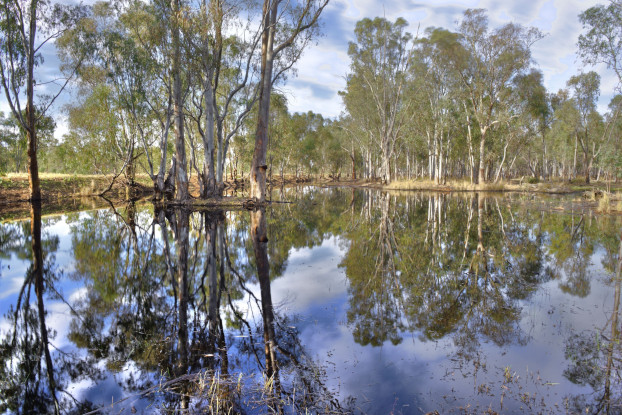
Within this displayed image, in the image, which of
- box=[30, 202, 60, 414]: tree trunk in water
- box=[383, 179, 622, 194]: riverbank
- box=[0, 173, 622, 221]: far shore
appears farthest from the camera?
box=[383, 179, 622, 194]: riverbank

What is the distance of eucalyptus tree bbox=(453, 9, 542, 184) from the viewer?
29.8 m

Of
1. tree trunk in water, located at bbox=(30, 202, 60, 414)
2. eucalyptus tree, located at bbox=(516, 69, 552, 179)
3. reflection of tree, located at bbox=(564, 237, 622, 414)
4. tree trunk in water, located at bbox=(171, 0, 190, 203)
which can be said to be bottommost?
tree trunk in water, located at bbox=(30, 202, 60, 414)

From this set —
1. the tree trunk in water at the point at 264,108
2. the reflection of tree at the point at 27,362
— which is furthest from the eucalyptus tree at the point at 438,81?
the reflection of tree at the point at 27,362

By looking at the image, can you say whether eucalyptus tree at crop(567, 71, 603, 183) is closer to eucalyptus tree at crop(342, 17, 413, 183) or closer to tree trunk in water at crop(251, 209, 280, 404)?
eucalyptus tree at crop(342, 17, 413, 183)

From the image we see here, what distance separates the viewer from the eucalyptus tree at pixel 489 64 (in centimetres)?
2980

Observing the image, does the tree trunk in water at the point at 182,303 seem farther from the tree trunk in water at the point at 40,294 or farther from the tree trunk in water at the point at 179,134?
the tree trunk in water at the point at 179,134

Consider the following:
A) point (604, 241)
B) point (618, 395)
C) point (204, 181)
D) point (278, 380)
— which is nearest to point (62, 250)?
point (278, 380)

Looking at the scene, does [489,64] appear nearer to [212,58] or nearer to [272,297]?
[212,58]

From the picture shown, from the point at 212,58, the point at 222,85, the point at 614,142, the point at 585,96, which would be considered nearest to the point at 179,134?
the point at 212,58

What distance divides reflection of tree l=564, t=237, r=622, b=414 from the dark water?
0.06 feet

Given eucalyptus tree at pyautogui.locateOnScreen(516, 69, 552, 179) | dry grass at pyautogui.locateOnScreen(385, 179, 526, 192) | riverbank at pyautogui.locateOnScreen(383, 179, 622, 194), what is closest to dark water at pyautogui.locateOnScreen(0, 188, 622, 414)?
riverbank at pyautogui.locateOnScreen(383, 179, 622, 194)

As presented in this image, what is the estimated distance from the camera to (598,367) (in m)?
3.41

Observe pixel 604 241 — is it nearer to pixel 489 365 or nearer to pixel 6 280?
pixel 489 365

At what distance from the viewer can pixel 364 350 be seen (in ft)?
12.5
